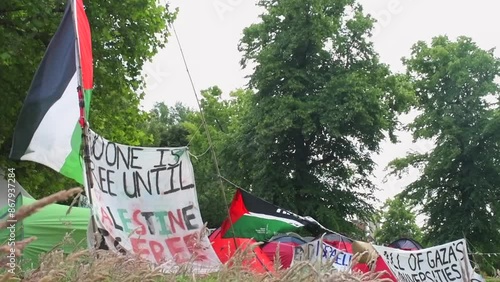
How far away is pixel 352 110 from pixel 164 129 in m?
27.7

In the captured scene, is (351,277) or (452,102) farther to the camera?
(452,102)

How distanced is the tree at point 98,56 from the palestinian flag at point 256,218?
11.7 ft

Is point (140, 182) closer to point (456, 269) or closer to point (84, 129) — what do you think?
point (84, 129)

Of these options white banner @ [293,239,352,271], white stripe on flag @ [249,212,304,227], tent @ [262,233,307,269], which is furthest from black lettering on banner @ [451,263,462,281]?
white banner @ [293,239,352,271]

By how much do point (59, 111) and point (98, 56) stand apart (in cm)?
913

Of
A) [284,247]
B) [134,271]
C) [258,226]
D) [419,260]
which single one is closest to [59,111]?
[134,271]

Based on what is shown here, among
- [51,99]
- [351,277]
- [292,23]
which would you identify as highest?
[292,23]

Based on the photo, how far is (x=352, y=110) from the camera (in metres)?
25.1

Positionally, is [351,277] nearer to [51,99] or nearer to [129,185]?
[129,185]

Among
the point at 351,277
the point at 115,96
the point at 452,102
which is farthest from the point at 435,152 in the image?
the point at 351,277

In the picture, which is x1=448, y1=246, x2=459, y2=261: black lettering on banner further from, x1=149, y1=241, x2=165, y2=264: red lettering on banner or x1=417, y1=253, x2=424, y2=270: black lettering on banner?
x1=149, y1=241, x2=165, y2=264: red lettering on banner

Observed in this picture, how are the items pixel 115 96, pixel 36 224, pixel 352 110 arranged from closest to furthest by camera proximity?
1. pixel 36 224
2. pixel 115 96
3. pixel 352 110

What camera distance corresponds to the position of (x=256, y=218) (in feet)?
39.4

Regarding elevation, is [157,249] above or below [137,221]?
below
